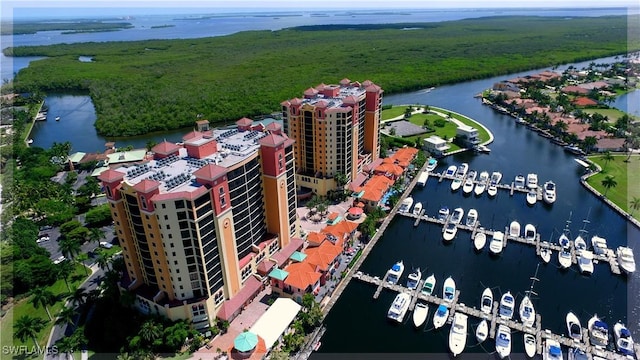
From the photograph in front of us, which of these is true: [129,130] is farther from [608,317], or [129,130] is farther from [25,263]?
[608,317]

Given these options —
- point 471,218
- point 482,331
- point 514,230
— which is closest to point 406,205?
point 471,218

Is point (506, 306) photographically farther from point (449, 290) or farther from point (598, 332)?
point (598, 332)

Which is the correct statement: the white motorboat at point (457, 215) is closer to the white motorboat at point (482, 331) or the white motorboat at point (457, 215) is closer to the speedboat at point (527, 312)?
the speedboat at point (527, 312)

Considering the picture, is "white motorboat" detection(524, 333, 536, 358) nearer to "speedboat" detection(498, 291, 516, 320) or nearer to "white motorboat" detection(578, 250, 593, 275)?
"speedboat" detection(498, 291, 516, 320)

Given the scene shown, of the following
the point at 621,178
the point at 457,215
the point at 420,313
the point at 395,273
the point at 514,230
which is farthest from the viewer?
the point at 621,178

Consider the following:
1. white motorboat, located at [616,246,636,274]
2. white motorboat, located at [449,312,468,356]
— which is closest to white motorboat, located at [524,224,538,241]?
white motorboat, located at [616,246,636,274]

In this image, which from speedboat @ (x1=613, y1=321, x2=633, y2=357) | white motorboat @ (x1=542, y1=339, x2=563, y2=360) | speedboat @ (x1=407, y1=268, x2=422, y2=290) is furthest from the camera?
speedboat @ (x1=407, y1=268, x2=422, y2=290)
